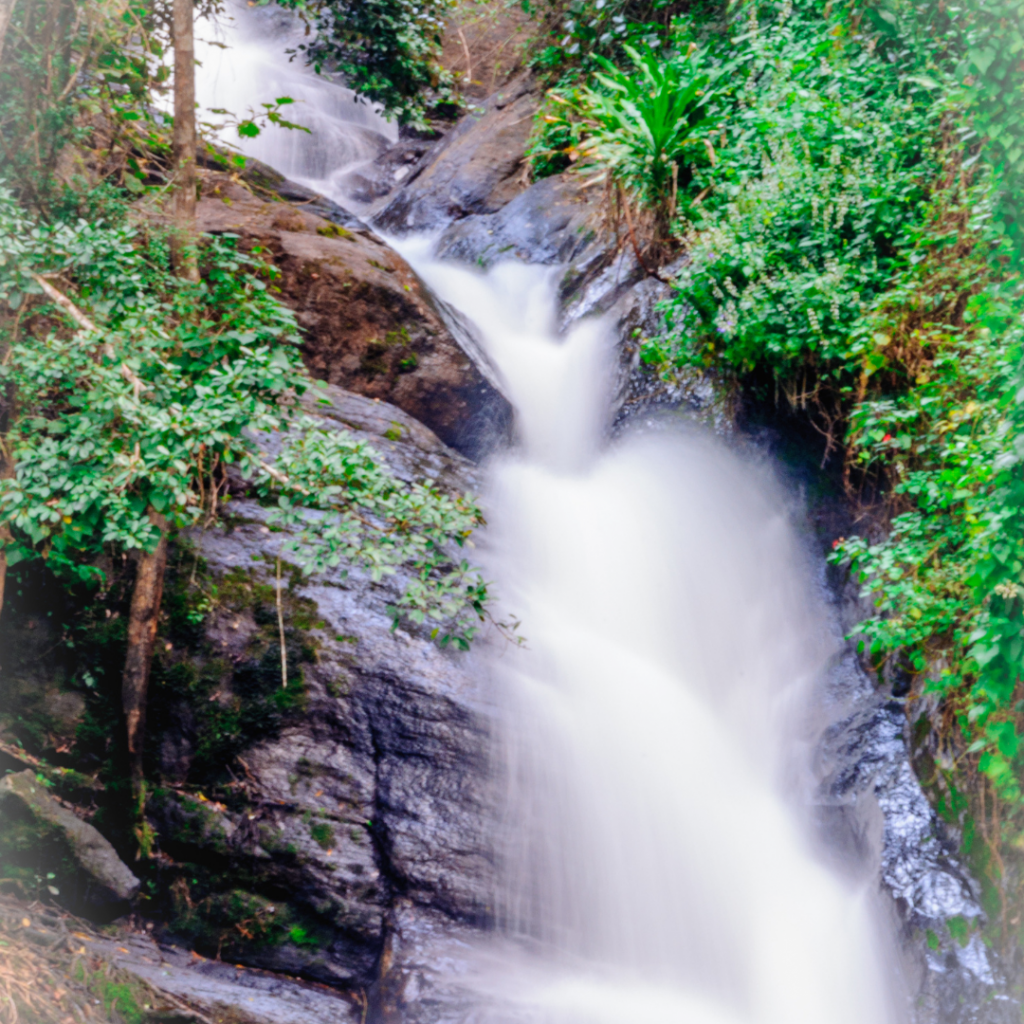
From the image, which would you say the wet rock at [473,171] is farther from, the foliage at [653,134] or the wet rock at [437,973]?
the wet rock at [437,973]

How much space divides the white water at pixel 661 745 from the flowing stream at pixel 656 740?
0.01 meters

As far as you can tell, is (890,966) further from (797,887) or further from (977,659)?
(977,659)

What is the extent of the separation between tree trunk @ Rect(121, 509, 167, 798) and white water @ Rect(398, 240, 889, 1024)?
1.90 metres

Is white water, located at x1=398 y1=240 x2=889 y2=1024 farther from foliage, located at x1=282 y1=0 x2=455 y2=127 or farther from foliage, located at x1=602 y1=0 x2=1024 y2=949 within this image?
foliage, located at x1=282 y1=0 x2=455 y2=127

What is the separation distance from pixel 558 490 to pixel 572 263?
3.30m

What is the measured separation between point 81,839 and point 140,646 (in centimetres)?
94

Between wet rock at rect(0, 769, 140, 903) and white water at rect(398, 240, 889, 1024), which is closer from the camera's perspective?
wet rock at rect(0, 769, 140, 903)

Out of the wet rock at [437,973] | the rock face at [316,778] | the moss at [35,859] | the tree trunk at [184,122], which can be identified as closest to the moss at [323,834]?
the rock face at [316,778]

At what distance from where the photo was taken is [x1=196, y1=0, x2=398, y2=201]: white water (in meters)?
13.7

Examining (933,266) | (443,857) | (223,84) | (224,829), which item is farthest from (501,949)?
(223,84)

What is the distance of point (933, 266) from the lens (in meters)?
4.77

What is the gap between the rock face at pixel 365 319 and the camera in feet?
20.4

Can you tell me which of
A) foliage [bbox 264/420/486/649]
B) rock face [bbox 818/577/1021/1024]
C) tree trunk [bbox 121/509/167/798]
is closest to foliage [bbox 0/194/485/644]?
foliage [bbox 264/420/486/649]

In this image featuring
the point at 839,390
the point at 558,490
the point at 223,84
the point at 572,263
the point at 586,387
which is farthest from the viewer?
the point at 223,84
